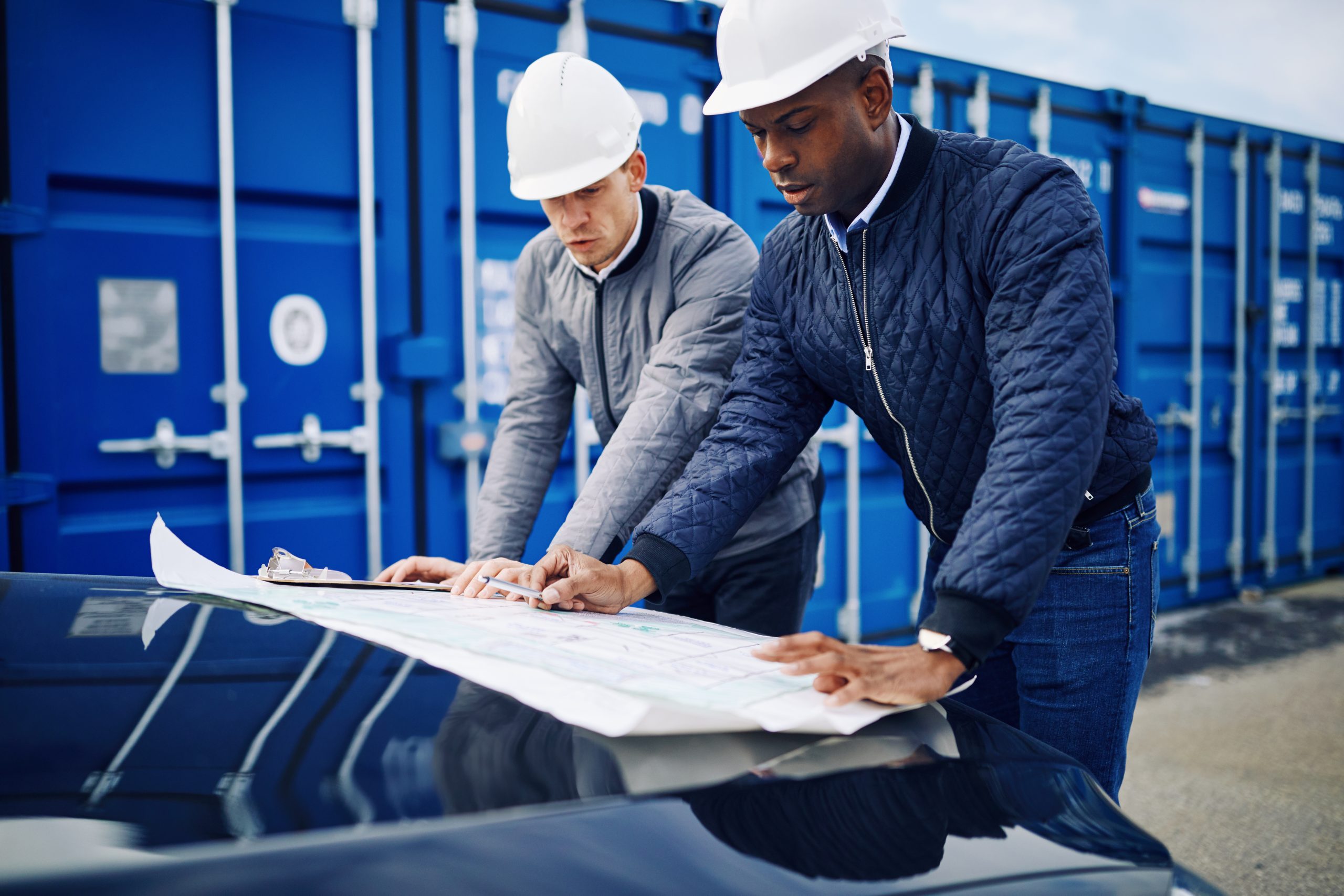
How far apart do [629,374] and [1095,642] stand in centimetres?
104

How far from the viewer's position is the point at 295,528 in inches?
124

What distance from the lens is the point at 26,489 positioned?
2793 millimetres

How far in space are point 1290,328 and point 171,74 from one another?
635cm

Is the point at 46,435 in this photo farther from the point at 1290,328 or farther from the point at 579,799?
the point at 1290,328

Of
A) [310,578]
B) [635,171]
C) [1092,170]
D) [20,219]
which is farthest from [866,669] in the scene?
[1092,170]

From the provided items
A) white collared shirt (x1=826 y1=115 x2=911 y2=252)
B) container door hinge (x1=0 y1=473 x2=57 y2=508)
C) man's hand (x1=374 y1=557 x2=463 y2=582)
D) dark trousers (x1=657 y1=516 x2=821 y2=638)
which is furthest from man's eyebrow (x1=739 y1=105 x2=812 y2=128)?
container door hinge (x1=0 y1=473 x2=57 y2=508)

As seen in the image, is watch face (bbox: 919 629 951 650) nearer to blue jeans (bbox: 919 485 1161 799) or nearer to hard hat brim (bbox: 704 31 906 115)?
blue jeans (bbox: 919 485 1161 799)

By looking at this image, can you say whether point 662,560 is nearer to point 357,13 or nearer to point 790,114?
point 790,114

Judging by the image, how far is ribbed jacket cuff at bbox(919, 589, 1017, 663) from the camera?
109cm

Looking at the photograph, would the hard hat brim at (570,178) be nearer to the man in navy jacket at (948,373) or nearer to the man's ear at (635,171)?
the man's ear at (635,171)

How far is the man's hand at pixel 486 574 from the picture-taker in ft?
4.85

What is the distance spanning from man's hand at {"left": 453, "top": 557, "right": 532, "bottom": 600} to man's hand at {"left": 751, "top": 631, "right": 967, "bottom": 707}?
521 mm

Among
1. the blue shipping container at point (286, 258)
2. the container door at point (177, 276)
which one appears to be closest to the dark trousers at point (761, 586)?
the blue shipping container at point (286, 258)

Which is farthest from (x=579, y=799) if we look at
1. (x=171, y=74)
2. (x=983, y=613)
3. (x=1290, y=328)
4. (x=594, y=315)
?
(x=1290, y=328)
